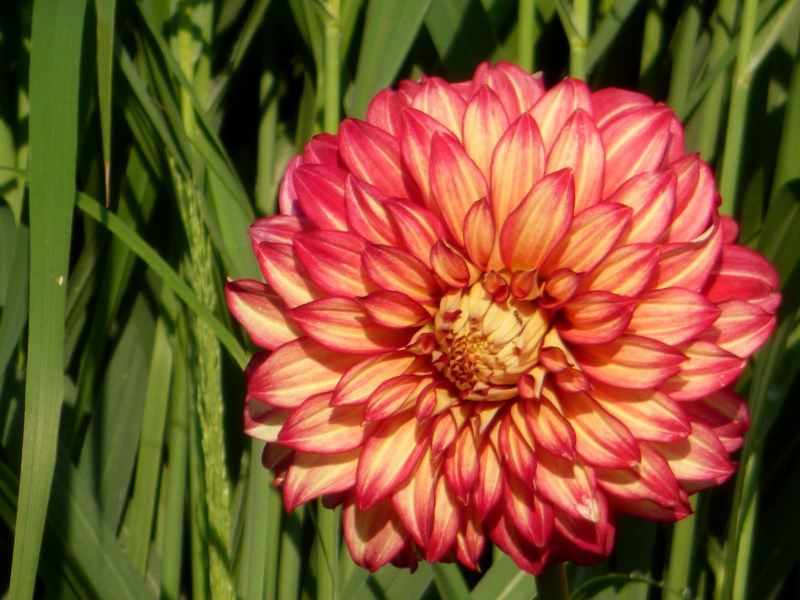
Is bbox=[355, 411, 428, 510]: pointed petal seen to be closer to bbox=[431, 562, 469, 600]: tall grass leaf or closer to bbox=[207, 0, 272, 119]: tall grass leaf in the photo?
bbox=[431, 562, 469, 600]: tall grass leaf

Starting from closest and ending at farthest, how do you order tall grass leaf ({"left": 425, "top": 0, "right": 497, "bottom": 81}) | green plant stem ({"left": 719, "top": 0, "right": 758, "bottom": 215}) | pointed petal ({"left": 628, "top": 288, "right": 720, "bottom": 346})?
pointed petal ({"left": 628, "top": 288, "right": 720, "bottom": 346}) → green plant stem ({"left": 719, "top": 0, "right": 758, "bottom": 215}) → tall grass leaf ({"left": 425, "top": 0, "right": 497, "bottom": 81})

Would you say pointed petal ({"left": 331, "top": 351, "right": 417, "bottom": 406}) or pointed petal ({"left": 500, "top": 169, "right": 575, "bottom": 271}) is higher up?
pointed petal ({"left": 500, "top": 169, "right": 575, "bottom": 271})

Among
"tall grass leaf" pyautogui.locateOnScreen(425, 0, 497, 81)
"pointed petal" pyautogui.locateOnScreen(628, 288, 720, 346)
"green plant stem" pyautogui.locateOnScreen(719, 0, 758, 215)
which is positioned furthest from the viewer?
"tall grass leaf" pyautogui.locateOnScreen(425, 0, 497, 81)

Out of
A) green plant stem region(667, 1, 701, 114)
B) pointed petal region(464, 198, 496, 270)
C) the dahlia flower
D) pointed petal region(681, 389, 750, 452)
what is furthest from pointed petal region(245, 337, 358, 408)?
green plant stem region(667, 1, 701, 114)

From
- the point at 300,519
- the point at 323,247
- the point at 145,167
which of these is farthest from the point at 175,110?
the point at 300,519

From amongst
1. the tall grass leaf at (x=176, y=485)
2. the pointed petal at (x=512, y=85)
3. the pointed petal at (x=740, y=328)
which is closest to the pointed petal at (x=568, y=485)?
the pointed petal at (x=740, y=328)
